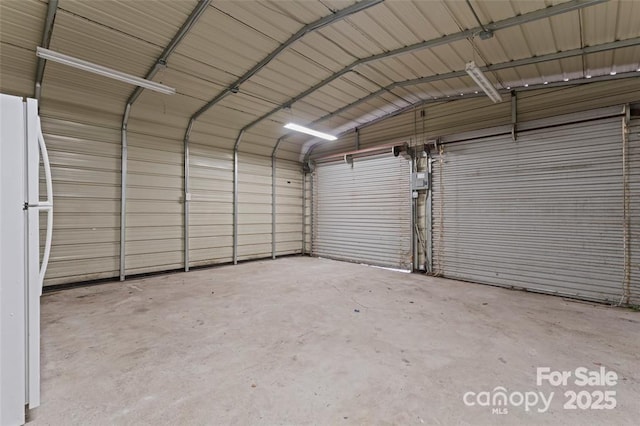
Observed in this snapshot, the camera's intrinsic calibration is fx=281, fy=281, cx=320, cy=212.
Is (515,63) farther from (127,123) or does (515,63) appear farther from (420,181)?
(127,123)

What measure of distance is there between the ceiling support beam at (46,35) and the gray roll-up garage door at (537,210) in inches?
263

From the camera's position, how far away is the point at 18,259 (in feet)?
5.75

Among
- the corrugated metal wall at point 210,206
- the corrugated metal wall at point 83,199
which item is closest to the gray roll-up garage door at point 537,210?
the corrugated metal wall at point 210,206

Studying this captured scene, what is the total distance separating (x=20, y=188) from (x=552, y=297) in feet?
22.1

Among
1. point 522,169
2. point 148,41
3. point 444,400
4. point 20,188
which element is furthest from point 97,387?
point 522,169

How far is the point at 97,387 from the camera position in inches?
87.4

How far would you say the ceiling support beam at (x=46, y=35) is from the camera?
10.6 feet

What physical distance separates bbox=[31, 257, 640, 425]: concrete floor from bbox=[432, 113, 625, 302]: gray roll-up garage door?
0.62 metres

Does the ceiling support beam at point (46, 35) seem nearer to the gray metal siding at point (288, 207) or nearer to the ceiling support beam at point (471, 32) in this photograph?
the ceiling support beam at point (471, 32)

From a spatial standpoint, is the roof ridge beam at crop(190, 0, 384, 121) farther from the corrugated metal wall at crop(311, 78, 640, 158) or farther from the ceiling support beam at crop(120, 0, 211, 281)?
the corrugated metal wall at crop(311, 78, 640, 158)

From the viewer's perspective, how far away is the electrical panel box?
6.43 m

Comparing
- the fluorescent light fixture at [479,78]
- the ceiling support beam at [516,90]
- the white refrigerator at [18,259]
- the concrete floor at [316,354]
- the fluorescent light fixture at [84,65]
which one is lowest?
the concrete floor at [316,354]

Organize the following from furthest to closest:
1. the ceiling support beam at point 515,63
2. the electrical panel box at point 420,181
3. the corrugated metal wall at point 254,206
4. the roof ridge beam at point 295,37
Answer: the corrugated metal wall at point 254,206 < the electrical panel box at point 420,181 < the ceiling support beam at point 515,63 < the roof ridge beam at point 295,37

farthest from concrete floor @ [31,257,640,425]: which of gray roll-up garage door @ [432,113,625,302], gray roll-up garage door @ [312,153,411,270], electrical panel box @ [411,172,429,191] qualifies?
electrical panel box @ [411,172,429,191]
